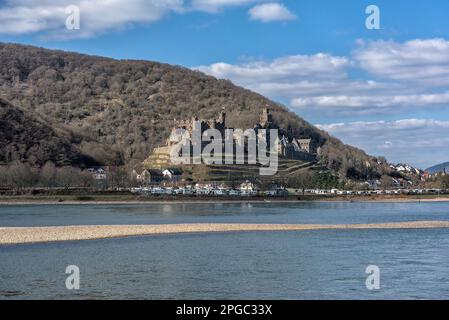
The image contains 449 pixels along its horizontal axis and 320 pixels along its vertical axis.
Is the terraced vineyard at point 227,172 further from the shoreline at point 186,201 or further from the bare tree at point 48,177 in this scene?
the bare tree at point 48,177

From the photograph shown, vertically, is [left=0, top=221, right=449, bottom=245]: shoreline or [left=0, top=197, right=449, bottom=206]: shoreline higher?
[left=0, top=197, right=449, bottom=206]: shoreline

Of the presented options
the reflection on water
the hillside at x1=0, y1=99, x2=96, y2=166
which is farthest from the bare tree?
the reflection on water

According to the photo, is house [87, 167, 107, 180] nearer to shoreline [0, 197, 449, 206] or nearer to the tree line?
the tree line

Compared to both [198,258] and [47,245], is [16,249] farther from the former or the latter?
[198,258]

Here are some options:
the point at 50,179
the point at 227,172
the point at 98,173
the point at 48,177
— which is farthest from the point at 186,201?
the point at 98,173

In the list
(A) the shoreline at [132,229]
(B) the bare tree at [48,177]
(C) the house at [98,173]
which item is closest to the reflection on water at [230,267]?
(A) the shoreline at [132,229]

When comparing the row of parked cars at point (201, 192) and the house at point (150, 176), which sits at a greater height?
the house at point (150, 176)

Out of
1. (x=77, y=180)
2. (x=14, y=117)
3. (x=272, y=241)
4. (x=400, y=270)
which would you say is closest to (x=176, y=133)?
(x=14, y=117)
